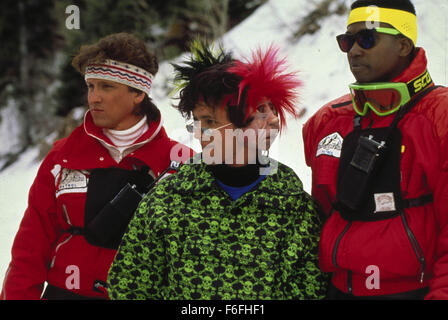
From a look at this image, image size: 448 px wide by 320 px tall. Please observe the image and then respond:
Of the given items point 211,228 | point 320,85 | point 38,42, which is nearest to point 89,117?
point 211,228

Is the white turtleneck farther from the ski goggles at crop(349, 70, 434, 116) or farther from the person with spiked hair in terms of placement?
the ski goggles at crop(349, 70, 434, 116)

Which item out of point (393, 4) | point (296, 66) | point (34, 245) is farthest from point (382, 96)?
point (296, 66)

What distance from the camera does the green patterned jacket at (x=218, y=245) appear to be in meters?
1.89

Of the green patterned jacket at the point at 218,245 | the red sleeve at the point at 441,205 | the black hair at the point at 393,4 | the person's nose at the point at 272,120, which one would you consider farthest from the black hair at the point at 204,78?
the red sleeve at the point at 441,205

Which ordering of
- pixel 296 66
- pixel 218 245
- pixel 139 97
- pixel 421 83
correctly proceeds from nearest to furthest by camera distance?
1. pixel 218 245
2. pixel 421 83
3. pixel 139 97
4. pixel 296 66

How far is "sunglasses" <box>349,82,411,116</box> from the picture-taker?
198cm

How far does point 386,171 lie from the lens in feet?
6.39

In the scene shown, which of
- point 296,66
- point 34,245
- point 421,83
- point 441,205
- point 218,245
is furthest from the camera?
point 296,66

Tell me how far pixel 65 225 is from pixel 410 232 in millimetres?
1597

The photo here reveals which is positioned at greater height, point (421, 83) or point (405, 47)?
point (405, 47)

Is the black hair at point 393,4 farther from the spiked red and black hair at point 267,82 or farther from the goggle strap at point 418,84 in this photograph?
the spiked red and black hair at point 267,82

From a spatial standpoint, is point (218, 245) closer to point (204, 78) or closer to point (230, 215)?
point (230, 215)

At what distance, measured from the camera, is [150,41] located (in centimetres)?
1327

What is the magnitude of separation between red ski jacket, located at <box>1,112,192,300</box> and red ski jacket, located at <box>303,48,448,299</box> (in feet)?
3.35
